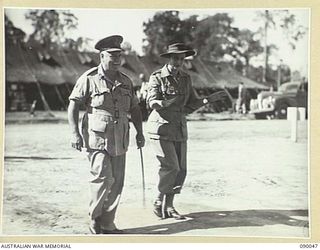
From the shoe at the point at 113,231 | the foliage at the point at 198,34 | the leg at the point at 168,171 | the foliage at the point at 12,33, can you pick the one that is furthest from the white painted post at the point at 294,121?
the foliage at the point at 12,33

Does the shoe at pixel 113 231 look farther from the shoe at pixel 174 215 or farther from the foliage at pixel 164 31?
the foliage at pixel 164 31

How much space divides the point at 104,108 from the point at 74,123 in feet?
0.27

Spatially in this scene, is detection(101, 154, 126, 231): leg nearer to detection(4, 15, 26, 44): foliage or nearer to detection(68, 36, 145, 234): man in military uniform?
detection(68, 36, 145, 234): man in military uniform

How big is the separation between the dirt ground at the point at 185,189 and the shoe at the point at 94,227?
1 cm

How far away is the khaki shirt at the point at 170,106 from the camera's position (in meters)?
1.34

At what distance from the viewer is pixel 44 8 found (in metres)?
1.35

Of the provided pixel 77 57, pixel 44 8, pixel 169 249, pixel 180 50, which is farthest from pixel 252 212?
pixel 44 8

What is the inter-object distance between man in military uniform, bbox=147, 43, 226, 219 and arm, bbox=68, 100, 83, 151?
0.17 metres

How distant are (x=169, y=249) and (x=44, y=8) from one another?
2.13 ft

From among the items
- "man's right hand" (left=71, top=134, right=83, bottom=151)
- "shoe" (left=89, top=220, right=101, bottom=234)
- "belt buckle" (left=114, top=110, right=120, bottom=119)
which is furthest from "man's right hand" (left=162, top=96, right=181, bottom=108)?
"shoe" (left=89, top=220, right=101, bottom=234)

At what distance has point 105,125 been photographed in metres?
1.31

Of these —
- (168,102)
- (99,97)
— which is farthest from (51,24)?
(168,102)

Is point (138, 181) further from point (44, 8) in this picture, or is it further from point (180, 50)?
point (44, 8)

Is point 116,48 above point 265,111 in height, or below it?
above
